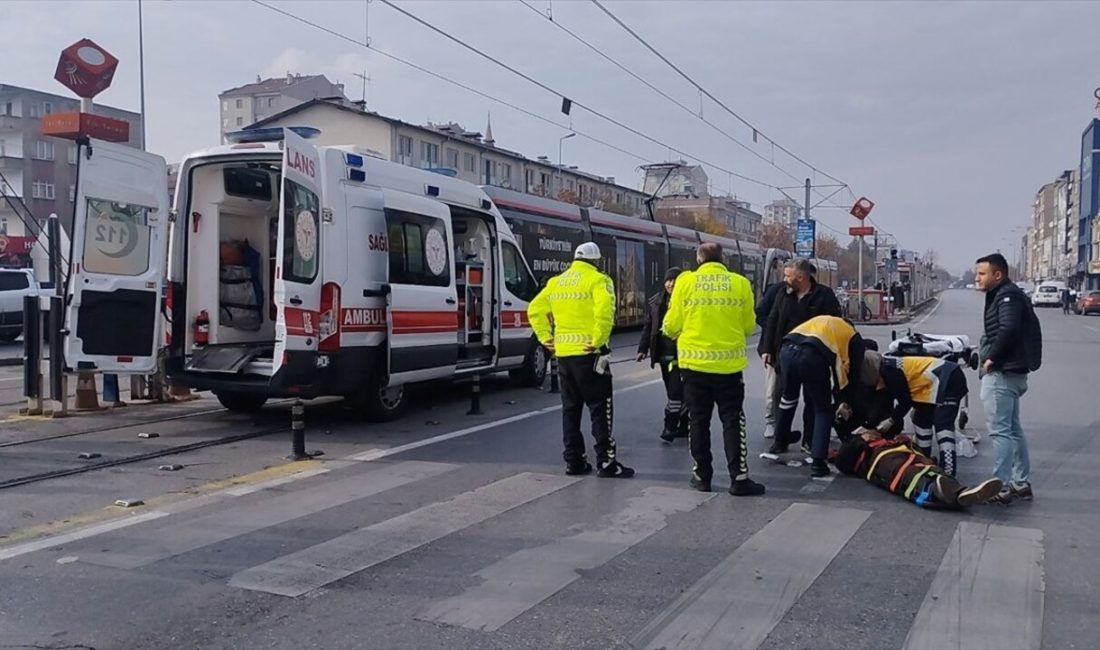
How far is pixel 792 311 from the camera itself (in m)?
8.59

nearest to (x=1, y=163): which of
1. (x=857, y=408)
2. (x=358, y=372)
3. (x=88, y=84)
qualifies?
(x=88, y=84)

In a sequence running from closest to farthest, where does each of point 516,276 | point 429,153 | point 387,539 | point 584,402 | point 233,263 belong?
point 387,539, point 584,402, point 233,263, point 516,276, point 429,153

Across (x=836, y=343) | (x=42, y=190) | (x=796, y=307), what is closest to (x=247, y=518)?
(x=836, y=343)

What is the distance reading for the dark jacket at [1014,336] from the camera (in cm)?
656

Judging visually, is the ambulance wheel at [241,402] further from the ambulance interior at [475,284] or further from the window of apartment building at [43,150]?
the window of apartment building at [43,150]

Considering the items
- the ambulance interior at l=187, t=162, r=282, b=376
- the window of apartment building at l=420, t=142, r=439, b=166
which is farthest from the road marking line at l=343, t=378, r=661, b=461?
the window of apartment building at l=420, t=142, r=439, b=166

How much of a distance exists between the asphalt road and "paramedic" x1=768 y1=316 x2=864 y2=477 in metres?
0.46

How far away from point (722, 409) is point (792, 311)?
188 centimetres

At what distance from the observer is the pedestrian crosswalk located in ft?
14.9

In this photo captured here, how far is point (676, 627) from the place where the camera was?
4418 millimetres

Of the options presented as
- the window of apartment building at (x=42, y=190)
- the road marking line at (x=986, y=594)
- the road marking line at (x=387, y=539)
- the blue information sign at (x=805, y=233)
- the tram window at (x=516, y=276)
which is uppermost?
the window of apartment building at (x=42, y=190)

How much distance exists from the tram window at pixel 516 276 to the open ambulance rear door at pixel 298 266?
13.4ft

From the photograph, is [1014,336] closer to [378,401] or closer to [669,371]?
[669,371]

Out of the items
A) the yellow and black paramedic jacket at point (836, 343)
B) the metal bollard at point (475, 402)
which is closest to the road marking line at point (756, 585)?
the yellow and black paramedic jacket at point (836, 343)
